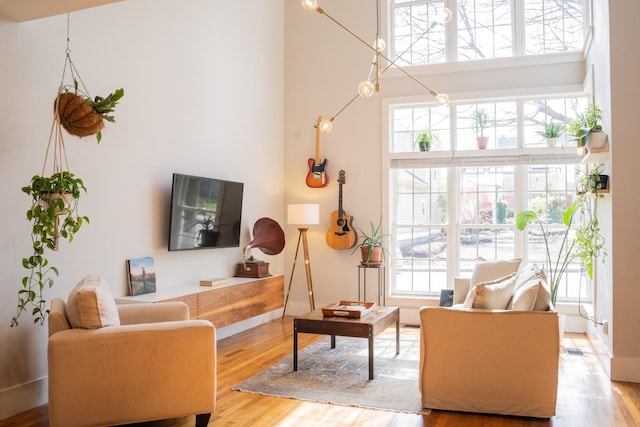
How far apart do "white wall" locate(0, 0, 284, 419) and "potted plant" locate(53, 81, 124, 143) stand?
15.6 inches

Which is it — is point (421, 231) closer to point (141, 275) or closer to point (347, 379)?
point (347, 379)

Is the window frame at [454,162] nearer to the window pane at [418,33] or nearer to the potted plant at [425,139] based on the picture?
the potted plant at [425,139]

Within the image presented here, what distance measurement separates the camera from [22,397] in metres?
3.53

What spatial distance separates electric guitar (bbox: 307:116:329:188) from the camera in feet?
22.6

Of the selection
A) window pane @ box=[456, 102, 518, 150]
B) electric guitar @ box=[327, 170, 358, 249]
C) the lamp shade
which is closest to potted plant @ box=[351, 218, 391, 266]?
electric guitar @ box=[327, 170, 358, 249]

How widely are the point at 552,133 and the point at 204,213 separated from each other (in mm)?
3818

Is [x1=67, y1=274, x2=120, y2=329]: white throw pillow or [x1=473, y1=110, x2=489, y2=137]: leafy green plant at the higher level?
[x1=473, y1=110, x2=489, y2=137]: leafy green plant

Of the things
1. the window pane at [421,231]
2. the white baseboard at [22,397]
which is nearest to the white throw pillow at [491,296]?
the white baseboard at [22,397]

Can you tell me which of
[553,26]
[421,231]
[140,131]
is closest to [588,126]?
[553,26]

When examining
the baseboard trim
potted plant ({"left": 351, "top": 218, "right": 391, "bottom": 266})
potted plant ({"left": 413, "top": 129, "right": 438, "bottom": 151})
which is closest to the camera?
the baseboard trim

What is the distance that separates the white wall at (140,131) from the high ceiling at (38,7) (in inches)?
4.8

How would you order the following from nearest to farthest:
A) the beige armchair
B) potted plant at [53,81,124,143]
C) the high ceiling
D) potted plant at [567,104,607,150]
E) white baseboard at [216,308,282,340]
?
the beige armchair < the high ceiling < potted plant at [53,81,124,143] < potted plant at [567,104,607,150] < white baseboard at [216,308,282,340]

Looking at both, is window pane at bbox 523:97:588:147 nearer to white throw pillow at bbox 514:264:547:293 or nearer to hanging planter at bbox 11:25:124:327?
white throw pillow at bbox 514:264:547:293

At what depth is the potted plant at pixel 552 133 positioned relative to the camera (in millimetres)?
6137
